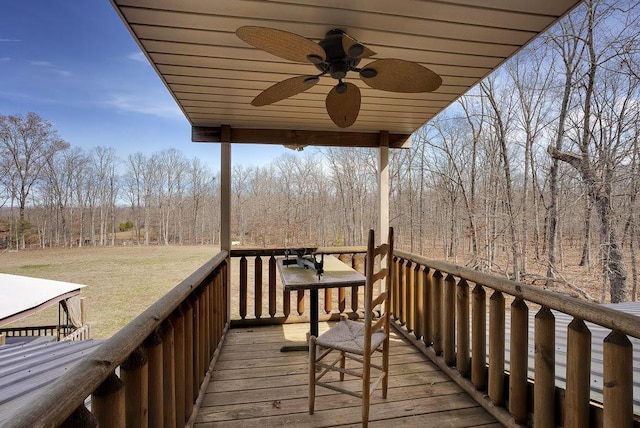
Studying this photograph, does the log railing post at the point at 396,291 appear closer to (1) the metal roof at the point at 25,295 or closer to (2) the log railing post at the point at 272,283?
(2) the log railing post at the point at 272,283

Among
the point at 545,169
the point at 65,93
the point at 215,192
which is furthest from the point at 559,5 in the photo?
the point at 65,93

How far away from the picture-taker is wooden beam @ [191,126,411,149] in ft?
11.7

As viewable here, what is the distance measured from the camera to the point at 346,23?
1777 mm

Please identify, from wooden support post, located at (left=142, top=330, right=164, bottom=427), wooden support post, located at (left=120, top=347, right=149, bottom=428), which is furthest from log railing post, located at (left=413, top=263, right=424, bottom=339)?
wooden support post, located at (left=120, top=347, right=149, bottom=428)

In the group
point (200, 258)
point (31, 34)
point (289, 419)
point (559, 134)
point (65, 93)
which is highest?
point (31, 34)

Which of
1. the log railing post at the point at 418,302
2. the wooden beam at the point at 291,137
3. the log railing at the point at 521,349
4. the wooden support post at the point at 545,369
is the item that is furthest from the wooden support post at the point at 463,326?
the wooden beam at the point at 291,137

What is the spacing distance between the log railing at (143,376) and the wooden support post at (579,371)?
1.76 metres

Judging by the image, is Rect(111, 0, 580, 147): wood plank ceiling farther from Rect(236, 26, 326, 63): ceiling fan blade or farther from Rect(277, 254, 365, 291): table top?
Rect(277, 254, 365, 291): table top

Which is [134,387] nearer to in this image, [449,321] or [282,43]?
[282,43]

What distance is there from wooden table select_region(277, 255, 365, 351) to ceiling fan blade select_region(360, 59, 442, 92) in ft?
4.68

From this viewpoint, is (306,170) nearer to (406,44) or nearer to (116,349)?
(406,44)

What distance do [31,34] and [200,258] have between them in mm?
27354

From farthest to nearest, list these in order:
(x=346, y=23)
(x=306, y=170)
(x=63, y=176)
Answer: (x=63, y=176) → (x=306, y=170) → (x=346, y=23)

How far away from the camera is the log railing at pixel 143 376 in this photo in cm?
66
